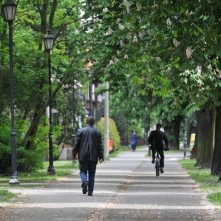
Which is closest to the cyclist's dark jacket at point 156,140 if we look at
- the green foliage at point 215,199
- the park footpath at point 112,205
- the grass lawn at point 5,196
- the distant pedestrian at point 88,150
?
the park footpath at point 112,205

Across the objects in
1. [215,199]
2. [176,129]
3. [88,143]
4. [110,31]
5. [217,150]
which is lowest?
[215,199]

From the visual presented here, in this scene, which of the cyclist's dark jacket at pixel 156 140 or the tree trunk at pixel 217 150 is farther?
the cyclist's dark jacket at pixel 156 140

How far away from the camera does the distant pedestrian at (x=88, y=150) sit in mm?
13320

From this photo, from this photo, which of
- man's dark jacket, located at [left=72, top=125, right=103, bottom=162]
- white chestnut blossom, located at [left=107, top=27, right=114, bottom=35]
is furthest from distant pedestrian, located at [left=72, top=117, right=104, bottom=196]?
white chestnut blossom, located at [left=107, top=27, right=114, bottom=35]

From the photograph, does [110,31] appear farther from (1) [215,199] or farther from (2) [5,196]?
(1) [215,199]

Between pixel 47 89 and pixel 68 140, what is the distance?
73.5 ft

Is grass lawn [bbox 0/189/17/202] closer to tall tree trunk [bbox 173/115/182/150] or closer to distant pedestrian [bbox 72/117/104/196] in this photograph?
distant pedestrian [bbox 72/117/104/196]

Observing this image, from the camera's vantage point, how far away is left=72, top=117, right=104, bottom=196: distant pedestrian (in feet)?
43.7

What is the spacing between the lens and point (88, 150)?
13328 mm

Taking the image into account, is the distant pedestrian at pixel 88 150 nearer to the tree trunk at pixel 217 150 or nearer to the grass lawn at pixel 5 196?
the grass lawn at pixel 5 196

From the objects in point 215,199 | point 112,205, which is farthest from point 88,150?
point 215,199

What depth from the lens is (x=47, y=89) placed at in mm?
22281

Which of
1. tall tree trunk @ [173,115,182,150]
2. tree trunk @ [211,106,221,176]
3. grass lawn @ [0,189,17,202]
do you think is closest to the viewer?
grass lawn @ [0,189,17,202]

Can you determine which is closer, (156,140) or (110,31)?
(110,31)
